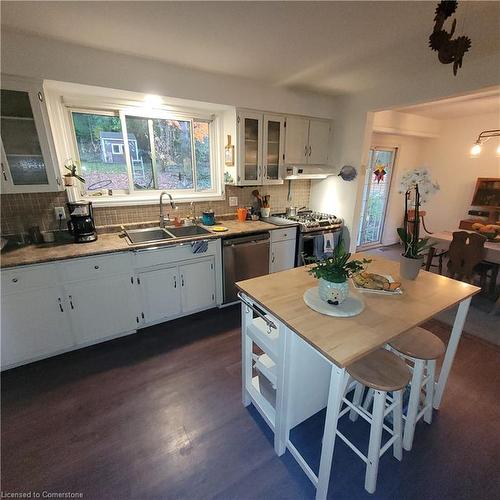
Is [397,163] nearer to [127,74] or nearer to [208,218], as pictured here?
[208,218]

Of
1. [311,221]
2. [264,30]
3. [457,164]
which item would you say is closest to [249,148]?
[311,221]

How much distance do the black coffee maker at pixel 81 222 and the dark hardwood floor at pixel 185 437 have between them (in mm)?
1056

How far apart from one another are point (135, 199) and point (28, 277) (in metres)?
1.28

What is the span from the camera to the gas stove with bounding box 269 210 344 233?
3274 millimetres

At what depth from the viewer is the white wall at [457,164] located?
4.32 meters

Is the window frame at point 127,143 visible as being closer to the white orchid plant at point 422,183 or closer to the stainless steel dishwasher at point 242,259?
the stainless steel dishwasher at point 242,259

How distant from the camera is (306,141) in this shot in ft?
11.1

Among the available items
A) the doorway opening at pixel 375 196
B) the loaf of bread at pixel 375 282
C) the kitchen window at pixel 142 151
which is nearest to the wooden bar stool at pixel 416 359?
the loaf of bread at pixel 375 282

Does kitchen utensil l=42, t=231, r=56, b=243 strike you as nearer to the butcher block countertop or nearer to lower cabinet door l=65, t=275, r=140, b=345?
lower cabinet door l=65, t=275, r=140, b=345

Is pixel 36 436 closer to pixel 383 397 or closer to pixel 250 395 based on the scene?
pixel 250 395

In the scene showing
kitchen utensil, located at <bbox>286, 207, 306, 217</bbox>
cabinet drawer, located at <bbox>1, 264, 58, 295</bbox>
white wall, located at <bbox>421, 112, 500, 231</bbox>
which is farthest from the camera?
white wall, located at <bbox>421, 112, 500, 231</bbox>

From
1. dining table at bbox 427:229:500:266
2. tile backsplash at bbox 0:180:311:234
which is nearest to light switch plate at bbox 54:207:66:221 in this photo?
tile backsplash at bbox 0:180:311:234

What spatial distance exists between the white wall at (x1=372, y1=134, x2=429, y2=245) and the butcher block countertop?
389 cm

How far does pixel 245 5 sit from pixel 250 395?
2455 millimetres
